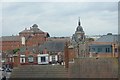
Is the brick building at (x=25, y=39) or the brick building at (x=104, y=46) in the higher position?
the brick building at (x=25, y=39)

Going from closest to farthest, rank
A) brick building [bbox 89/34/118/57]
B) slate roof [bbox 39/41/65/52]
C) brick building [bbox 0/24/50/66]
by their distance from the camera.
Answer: brick building [bbox 89/34/118/57]
slate roof [bbox 39/41/65/52]
brick building [bbox 0/24/50/66]

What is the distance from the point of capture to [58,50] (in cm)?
3694

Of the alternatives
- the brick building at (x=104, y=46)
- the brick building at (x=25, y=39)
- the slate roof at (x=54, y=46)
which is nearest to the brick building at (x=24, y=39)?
the brick building at (x=25, y=39)

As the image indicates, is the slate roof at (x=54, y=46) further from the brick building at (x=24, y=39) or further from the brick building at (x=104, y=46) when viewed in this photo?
the brick building at (x=24, y=39)

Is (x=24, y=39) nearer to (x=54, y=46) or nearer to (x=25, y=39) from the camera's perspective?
(x=25, y=39)

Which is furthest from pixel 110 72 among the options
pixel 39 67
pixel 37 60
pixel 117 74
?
pixel 37 60

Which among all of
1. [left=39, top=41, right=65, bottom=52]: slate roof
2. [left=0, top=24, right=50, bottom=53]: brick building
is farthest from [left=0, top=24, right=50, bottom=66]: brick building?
[left=39, top=41, right=65, bottom=52]: slate roof

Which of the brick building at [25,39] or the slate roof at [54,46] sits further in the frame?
the brick building at [25,39]

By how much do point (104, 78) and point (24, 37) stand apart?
45.7 meters

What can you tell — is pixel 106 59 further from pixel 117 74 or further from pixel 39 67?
pixel 39 67

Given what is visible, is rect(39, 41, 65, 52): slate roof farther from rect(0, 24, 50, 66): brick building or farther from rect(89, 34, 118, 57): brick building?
rect(0, 24, 50, 66): brick building

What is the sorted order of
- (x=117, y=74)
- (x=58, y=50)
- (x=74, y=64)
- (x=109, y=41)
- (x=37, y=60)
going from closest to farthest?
(x=117, y=74) → (x=74, y=64) → (x=109, y=41) → (x=37, y=60) → (x=58, y=50)

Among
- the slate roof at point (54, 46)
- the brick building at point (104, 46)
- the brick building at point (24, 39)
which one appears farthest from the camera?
the brick building at point (24, 39)

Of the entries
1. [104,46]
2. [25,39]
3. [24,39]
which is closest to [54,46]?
[104,46]
